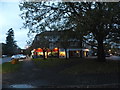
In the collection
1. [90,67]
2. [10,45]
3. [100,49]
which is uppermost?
[10,45]

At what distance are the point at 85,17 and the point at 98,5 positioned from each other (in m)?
1.47

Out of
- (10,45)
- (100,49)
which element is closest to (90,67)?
(100,49)

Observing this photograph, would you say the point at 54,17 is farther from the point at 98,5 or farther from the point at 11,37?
the point at 11,37

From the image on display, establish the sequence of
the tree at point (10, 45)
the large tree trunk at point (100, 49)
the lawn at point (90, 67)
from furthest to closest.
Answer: the tree at point (10, 45) < the large tree trunk at point (100, 49) < the lawn at point (90, 67)

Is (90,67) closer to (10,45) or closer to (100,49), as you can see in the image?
(100,49)

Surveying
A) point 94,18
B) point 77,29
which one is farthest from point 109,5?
point 77,29

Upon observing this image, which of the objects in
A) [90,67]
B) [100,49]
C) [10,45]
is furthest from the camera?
[10,45]

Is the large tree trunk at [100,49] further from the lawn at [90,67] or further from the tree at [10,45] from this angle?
the tree at [10,45]

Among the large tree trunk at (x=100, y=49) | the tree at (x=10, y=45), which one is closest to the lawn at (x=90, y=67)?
the large tree trunk at (x=100, y=49)

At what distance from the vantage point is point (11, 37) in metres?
115

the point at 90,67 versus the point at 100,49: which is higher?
the point at 100,49

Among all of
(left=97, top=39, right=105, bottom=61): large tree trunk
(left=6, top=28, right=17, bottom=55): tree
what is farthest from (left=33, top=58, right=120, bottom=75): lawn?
(left=6, top=28, right=17, bottom=55): tree

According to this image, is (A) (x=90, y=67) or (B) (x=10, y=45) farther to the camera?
(B) (x=10, y=45)

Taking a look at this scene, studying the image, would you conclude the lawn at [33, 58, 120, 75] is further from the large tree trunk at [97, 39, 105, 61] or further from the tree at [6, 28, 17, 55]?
the tree at [6, 28, 17, 55]
